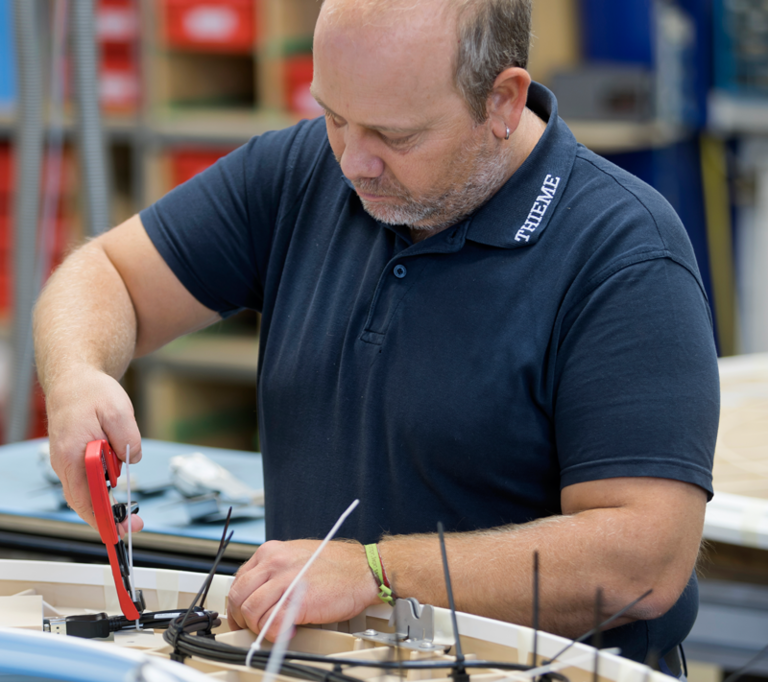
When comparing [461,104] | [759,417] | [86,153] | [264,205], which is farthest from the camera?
[86,153]

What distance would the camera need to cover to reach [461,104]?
3.22 ft

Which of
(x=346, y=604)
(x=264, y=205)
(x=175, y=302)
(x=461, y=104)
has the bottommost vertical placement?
(x=346, y=604)

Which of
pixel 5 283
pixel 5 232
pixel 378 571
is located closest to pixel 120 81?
pixel 5 232

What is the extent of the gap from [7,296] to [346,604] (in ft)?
8.07

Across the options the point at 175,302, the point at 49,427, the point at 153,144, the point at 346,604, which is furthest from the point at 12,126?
the point at 346,604

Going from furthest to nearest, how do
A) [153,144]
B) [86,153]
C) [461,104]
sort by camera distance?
[153,144] < [86,153] < [461,104]

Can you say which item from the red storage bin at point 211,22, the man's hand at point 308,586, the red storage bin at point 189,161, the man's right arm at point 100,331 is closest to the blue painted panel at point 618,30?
the red storage bin at point 211,22

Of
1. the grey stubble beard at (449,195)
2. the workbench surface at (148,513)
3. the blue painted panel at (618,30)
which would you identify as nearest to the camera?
the grey stubble beard at (449,195)

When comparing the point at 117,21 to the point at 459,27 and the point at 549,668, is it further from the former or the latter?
the point at 549,668

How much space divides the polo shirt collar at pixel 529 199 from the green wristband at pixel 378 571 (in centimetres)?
34

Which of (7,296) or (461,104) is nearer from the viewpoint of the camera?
(461,104)

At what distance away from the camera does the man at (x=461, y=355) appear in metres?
0.89

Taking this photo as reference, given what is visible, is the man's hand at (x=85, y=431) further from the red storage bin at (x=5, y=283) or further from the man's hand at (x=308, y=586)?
the red storage bin at (x=5, y=283)

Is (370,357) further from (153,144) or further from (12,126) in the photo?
(12,126)
